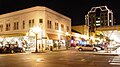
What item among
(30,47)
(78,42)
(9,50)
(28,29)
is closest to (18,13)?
(28,29)

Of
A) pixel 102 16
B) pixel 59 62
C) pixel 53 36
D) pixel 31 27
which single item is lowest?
pixel 59 62

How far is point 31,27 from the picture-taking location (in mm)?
51781

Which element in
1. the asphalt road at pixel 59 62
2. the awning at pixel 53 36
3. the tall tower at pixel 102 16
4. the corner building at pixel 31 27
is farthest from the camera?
the tall tower at pixel 102 16

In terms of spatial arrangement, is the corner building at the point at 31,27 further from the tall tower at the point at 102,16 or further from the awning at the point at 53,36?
the tall tower at the point at 102,16

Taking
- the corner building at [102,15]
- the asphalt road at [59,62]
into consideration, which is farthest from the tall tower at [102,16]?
the asphalt road at [59,62]

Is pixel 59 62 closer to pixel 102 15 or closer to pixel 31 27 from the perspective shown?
pixel 31 27

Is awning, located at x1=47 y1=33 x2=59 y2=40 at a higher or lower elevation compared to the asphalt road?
higher

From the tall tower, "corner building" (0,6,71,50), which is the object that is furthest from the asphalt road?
the tall tower

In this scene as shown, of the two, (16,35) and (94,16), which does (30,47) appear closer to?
(16,35)

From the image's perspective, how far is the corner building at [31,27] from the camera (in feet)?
167

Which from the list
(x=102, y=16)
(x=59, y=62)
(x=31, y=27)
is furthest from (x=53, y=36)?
(x=102, y=16)

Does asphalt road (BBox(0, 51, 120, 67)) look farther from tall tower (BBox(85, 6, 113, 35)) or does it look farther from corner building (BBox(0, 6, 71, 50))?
tall tower (BBox(85, 6, 113, 35))

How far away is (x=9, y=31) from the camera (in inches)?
2274

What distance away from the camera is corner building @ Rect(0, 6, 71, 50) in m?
50.9
